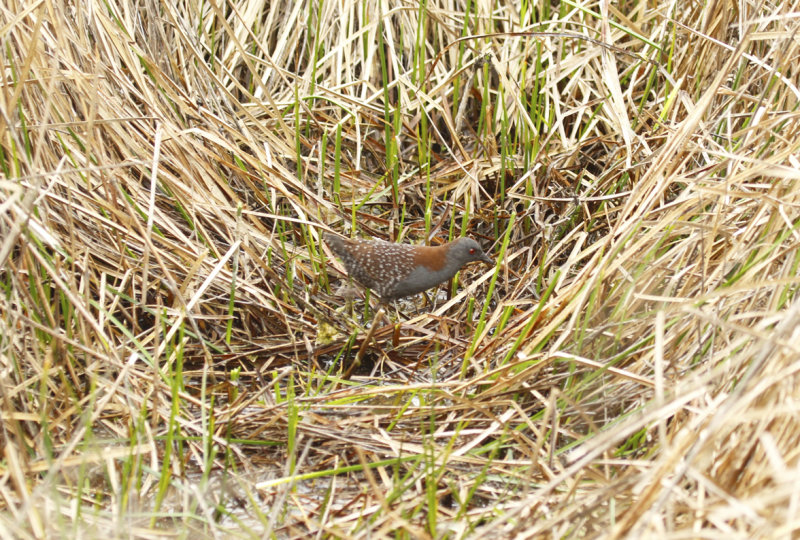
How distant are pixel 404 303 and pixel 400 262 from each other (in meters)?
0.60

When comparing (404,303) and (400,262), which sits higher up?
(400,262)

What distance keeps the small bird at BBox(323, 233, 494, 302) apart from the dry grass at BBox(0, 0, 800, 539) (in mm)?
144

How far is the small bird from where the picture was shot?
3.93 meters

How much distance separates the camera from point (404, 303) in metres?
4.53

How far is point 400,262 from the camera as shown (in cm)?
396

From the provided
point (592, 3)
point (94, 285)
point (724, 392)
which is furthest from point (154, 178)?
point (592, 3)

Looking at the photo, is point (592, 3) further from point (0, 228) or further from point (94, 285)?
point (0, 228)

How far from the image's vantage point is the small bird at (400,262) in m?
3.93

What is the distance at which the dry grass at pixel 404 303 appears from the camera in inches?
98.7

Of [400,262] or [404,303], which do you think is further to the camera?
[404,303]

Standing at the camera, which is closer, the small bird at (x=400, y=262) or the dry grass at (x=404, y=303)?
the dry grass at (x=404, y=303)

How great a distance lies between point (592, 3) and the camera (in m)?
4.86

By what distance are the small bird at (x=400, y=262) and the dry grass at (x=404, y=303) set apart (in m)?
0.14

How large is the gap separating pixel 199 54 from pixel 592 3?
217 cm
